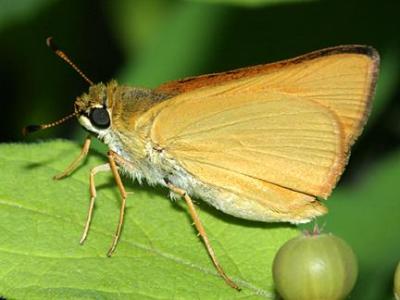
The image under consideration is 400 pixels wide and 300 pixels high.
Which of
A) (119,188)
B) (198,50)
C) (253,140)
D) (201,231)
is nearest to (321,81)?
(253,140)

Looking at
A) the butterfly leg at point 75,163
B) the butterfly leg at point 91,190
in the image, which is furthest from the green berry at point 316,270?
the butterfly leg at point 75,163

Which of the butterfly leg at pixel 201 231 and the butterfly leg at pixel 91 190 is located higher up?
the butterfly leg at pixel 91 190

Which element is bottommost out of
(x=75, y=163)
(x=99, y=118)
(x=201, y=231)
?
(x=201, y=231)

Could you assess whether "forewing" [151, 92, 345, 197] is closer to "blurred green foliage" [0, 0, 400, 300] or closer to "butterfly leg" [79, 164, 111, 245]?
"butterfly leg" [79, 164, 111, 245]

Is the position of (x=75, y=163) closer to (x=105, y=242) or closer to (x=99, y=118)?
(x=99, y=118)

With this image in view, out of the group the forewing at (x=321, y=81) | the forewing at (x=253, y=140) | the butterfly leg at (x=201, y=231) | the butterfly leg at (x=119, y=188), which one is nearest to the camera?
the butterfly leg at (x=201, y=231)

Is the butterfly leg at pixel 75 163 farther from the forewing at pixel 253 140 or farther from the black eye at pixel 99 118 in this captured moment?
the forewing at pixel 253 140

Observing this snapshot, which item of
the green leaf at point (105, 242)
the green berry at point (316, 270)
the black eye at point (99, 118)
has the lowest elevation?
the green berry at point (316, 270)
